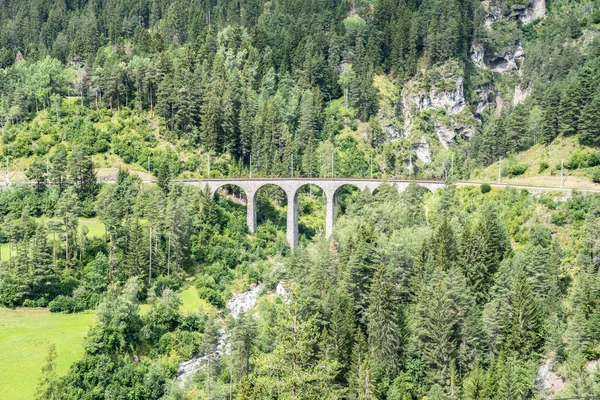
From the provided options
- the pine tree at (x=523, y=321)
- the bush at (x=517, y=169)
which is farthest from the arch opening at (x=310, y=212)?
the pine tree at (x=523, y=321)

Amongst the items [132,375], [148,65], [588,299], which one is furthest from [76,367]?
[148,65]

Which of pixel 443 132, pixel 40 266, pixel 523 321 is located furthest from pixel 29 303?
pixel 443 132

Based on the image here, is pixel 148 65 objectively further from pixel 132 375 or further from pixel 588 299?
→ pixel 588 299

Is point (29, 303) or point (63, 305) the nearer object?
point (29, 303)

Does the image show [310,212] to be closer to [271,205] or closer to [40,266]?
[271,205]

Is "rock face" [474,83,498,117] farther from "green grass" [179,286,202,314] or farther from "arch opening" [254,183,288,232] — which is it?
"green grass" [179,286,202,314]

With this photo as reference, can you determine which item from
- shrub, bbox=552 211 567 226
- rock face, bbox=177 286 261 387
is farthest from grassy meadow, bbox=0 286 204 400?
shrub, bbox=552 211 567 226
